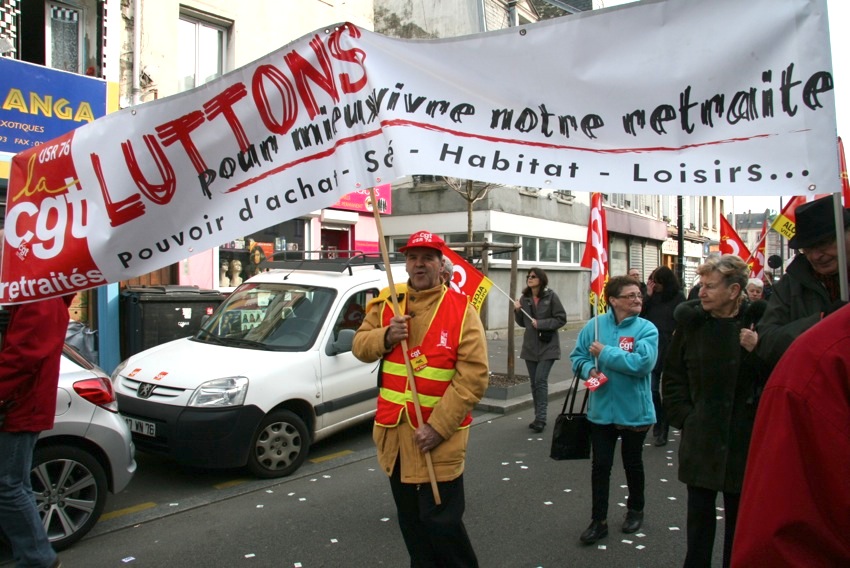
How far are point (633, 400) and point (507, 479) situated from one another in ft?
6.33

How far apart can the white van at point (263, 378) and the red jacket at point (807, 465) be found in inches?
189

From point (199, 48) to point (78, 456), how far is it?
974cm

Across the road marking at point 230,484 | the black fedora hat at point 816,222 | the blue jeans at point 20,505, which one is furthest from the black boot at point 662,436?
the blue jeans at point 20,505

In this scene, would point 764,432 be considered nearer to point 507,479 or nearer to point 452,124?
point 452,124

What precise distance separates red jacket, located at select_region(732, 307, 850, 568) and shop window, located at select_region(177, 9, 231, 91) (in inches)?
477

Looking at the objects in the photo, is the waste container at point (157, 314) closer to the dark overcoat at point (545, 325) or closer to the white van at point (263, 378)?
the white van at point (263, 378)

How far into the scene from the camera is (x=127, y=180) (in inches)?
119

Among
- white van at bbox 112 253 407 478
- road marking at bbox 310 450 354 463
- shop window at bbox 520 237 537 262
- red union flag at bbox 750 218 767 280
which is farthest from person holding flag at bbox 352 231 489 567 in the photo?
shop window at bbox 520 237 537 262

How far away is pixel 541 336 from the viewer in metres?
7.82

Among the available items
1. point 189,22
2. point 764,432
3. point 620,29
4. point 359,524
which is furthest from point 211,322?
point 189,22

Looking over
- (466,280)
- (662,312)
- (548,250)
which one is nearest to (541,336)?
(466,280)

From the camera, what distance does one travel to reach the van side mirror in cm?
592

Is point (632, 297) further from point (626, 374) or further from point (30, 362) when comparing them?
point (30, 362)

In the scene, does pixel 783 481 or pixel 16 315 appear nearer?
pixel 783 481
